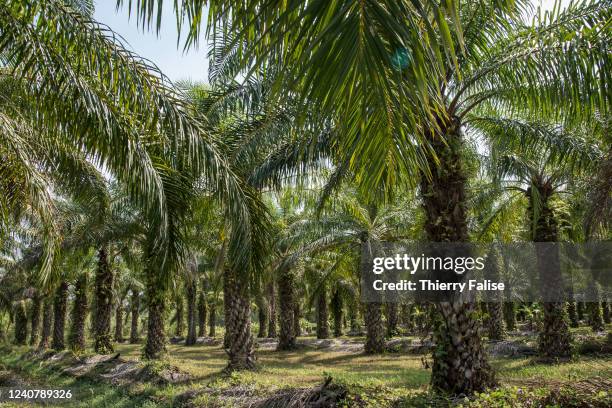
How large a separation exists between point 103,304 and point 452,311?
18.3 metres

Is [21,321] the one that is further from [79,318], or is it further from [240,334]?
[240,334]

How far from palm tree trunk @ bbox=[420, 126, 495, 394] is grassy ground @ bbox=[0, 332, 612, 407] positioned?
2.23 ft

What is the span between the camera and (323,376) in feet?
34.8

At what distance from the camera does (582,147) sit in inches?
409

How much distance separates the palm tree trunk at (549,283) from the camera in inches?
555

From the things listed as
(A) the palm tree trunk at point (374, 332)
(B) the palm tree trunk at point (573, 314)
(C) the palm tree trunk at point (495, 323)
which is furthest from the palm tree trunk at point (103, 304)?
(B) the palm tree trunk at point (573, 314)

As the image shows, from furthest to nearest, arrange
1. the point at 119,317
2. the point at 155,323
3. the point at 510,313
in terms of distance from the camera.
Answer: the point at 119,317 → the point at 510,313 → the point at 155,323

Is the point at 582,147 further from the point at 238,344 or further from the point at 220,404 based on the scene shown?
the point at 238,344

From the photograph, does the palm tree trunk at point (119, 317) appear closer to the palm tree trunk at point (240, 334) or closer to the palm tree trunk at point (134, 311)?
the palm tree trunk at point (134, 311)

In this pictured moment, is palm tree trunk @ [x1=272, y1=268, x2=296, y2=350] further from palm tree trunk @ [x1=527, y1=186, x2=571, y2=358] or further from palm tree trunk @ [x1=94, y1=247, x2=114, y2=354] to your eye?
palm tree trunk @ [x1=527, y1=186, x2=571, y2=358]

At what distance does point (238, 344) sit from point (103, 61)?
10.1 metres

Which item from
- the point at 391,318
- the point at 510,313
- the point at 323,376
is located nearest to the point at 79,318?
the point at 391,318

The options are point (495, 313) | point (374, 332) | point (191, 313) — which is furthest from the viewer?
point (191, 313)

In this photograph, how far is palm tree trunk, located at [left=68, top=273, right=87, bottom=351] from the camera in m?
23.4
